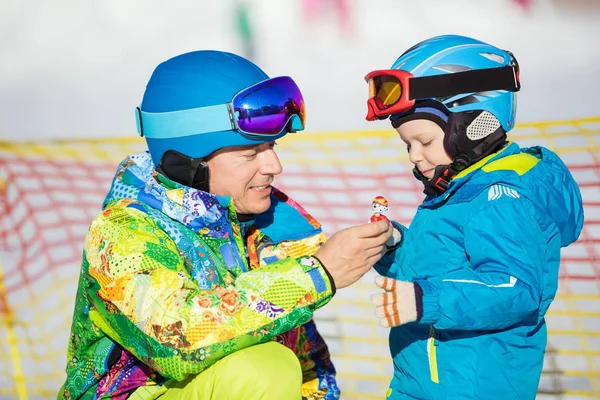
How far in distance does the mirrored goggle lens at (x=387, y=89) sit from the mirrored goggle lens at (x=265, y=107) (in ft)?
1.07

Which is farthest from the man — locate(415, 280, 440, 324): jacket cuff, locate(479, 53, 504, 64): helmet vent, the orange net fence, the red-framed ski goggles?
the orange net fence

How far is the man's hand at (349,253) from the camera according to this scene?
95.7 inches

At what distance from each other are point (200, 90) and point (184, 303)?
776 mm

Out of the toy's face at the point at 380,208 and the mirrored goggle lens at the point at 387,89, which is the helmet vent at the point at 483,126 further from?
the toy's face at the point at 380,208

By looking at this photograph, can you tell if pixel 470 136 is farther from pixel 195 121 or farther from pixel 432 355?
pixel 195 121

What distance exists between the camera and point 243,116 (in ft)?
8.71

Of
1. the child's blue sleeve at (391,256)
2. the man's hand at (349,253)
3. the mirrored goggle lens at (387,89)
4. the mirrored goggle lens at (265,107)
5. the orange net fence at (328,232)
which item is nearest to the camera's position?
the man's hand at (349,253)

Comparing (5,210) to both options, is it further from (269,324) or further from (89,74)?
(269,324)

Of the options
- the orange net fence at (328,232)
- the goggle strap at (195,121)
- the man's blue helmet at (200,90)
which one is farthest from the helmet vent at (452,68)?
the orange net fence at (328,232)

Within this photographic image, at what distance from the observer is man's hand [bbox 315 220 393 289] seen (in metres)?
2.43

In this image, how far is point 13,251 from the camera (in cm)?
547

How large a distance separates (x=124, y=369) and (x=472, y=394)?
3.81 ft

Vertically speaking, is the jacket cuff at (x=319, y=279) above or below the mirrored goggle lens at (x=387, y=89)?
below

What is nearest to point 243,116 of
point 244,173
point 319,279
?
point 244,173
